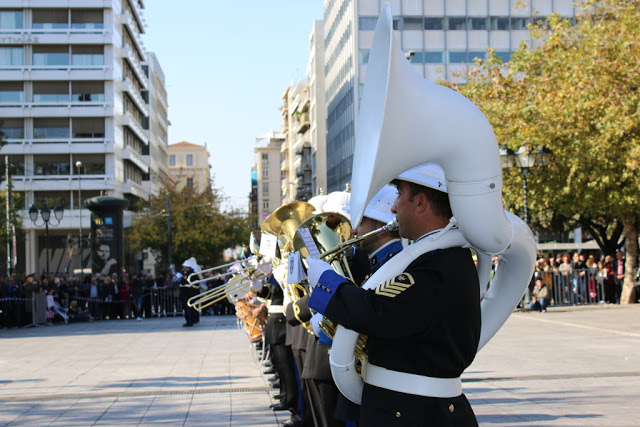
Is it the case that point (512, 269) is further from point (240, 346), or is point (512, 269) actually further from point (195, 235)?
point (195, 235)

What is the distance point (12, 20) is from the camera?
62688mm

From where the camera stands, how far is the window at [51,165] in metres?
63.5

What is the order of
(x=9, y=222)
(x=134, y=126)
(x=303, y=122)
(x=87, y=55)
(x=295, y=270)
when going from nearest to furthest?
(x=295, y=270), (x=9, y=222), (x=87, y=55), (x=134, y=126), (x=303, y=122)

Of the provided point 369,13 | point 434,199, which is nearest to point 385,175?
point 434,199

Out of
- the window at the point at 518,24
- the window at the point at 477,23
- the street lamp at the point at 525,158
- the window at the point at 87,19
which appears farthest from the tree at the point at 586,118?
the window at the point at 87,19

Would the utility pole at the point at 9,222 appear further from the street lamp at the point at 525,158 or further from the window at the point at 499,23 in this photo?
the window at the point at 499,23

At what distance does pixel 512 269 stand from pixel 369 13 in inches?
2200

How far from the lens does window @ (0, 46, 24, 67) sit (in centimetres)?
6262

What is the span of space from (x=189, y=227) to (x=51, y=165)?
12.0 meters

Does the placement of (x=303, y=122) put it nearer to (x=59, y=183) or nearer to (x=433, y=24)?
(x=59, y=183)

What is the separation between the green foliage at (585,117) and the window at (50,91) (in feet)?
144

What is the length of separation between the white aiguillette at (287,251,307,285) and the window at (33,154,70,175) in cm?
6261

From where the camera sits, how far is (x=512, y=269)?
356cm

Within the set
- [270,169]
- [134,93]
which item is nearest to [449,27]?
[134,93]
